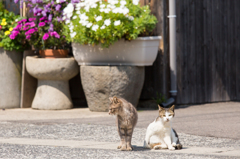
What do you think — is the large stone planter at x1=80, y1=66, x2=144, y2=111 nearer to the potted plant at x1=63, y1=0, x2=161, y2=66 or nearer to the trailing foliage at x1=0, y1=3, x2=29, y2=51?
the potted plant at x1=63, y1=0, x2=161, y2=66

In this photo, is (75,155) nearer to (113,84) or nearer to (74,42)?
(113,84)

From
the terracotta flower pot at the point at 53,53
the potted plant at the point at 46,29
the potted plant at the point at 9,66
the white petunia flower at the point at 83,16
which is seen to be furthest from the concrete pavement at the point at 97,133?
the white petunia flower at the point at 83,16

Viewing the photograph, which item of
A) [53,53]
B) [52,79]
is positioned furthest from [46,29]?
[52,79]

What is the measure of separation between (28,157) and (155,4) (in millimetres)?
4869

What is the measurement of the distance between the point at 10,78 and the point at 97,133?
10.6ft

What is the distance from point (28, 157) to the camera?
Result: 3766 millimetres

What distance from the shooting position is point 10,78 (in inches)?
312

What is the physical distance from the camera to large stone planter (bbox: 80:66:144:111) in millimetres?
7062

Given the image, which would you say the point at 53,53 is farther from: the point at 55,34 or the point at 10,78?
the point at 10,78

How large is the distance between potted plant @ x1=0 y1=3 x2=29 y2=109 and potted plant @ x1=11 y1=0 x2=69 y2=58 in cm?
19

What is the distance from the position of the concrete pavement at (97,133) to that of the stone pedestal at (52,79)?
23 cm

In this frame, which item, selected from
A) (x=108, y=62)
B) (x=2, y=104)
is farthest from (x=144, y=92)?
(x=2, y=104)

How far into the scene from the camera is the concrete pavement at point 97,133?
13.1ft

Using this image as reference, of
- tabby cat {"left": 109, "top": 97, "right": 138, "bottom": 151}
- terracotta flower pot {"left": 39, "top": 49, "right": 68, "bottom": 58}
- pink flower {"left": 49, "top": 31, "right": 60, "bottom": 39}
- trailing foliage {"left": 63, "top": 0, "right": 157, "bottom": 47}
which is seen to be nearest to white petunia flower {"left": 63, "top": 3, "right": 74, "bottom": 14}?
trailing foliage {"left": 63, "top": 0, "right": 157, "bottom": 47}
